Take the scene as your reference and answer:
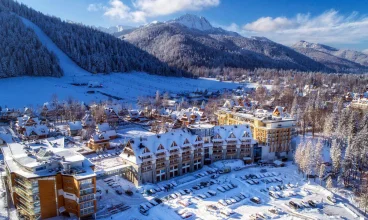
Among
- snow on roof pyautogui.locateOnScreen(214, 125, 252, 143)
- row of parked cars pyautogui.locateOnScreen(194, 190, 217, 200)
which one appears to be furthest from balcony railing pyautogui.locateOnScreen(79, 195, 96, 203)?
snow on roof pyautogui.locateOnScreen(214, 125, 252, 143)

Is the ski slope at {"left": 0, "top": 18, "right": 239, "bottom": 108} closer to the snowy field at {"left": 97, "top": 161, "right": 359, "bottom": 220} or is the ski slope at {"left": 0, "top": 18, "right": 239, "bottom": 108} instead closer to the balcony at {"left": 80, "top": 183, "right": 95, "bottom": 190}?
the snowy field at {"left": 97, "top": 161, "right": 359, "bottom": 220}

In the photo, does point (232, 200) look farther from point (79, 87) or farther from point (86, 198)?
point (79, 87)

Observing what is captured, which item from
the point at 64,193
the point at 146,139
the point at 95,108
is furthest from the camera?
the point at 95,108

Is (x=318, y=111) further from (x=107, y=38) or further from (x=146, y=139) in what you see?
(x=107, y=38)

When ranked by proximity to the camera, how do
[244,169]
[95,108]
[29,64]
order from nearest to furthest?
[244,169] < [95,108] < [29,64]

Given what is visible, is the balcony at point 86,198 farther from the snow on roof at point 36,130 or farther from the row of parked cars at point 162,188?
the snow on roof at point 36,130

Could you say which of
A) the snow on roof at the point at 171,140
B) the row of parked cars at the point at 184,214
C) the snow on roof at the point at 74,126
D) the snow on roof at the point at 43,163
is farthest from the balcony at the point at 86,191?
the snow on roof at the point at 74,126

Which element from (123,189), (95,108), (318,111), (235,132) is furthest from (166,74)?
(123,189)
